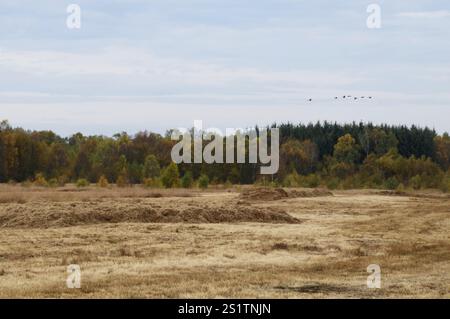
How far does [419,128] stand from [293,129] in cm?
2138

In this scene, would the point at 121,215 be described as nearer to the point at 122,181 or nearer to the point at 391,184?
the point at 122,181

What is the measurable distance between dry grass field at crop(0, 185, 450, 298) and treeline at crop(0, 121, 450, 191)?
3686 centimetres

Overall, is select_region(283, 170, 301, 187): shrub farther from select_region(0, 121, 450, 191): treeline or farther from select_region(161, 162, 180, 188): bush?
select_region(161, 162, 180, 188): bush

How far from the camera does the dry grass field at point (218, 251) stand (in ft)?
50.8

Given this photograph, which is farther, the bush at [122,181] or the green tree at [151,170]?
the green tree at [151,170]

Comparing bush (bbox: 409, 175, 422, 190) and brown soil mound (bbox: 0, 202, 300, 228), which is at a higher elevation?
brown soil mound (bbox: 0, 202, 300, 228)

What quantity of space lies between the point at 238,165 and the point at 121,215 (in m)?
59.8

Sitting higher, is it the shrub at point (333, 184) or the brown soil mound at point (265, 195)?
the brown soil mound at point (265, 195)

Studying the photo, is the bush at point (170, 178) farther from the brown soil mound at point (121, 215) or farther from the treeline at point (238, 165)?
the brown soil mound at point (121, 215)

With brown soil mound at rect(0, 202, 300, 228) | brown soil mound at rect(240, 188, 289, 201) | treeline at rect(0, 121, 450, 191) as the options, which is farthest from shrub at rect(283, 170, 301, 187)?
brown soil mound at rect(0, 202, 300, 228)

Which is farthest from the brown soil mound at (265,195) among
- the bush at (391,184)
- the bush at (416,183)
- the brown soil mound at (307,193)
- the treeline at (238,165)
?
the bush at (416,183)

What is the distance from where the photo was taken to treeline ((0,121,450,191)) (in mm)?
78062

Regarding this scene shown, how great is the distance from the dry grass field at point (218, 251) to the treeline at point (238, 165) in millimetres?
36862
